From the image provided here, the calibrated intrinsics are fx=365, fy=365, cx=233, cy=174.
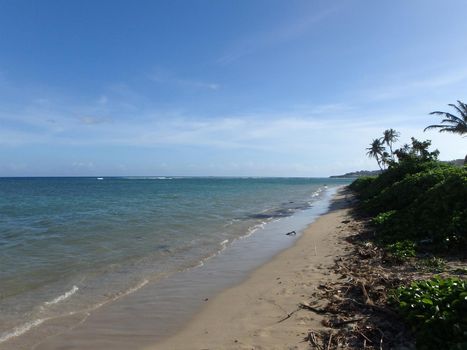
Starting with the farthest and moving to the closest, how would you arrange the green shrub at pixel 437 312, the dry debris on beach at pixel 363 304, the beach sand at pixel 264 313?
the beach sand at pixel 264 313
the dry debris on beach at pixel 363 304
the green shrub at pixel 437 312

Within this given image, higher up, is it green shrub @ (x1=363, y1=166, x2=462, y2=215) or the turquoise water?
green shrub @ (x1=363, y1=166, x2=462, y2=215)

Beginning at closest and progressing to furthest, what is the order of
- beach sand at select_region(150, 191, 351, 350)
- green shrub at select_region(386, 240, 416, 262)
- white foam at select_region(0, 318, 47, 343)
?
beach sand at select_region(150, 191, 351, 350) < white foam at select_region(0, 318, 47, 343) < green shrub at select_region(386, 240, 416, 262)

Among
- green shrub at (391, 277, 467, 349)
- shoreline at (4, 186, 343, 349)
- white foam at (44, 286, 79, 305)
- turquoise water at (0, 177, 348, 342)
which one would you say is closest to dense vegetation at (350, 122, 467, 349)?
green shrub at (391, 277, 467, 349)

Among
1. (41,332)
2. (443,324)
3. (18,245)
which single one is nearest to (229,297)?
(41,332)

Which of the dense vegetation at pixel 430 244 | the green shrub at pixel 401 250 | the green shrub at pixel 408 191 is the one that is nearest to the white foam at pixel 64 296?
the dense vegetation at pixel 430 244

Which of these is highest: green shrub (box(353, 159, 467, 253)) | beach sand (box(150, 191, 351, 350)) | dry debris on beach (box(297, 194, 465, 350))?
green shrub (box(353, 159, 467, 253))

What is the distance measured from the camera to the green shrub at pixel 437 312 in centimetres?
427

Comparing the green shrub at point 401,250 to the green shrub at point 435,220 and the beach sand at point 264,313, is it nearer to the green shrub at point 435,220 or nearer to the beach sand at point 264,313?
the green shrub at point 435,220

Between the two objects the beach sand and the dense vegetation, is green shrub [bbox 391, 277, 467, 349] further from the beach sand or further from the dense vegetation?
the beach sand

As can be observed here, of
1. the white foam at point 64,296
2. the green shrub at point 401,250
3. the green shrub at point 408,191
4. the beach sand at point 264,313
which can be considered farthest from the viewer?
the green shrub at point 408,191

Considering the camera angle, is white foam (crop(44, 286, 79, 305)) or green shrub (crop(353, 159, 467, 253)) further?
green shrub (crop(353, 159, 467, 253))

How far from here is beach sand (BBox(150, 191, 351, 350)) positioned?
17.7 ft

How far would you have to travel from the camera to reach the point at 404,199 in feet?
55.1

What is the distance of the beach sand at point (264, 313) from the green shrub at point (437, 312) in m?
1.39
